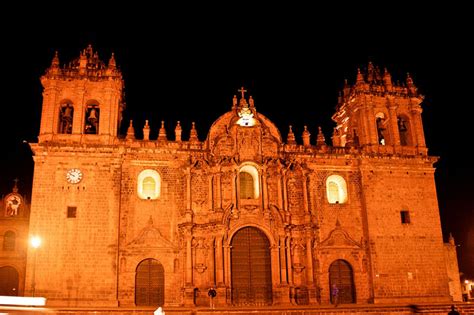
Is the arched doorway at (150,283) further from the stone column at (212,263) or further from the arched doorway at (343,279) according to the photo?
the arched doorway at (343,279)

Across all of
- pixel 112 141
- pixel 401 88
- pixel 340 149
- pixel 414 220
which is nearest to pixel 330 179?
pixel 340 149

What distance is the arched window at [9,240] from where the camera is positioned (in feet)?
121

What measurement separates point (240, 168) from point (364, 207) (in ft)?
26.3

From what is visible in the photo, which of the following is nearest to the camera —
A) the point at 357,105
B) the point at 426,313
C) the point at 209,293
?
the point at 426,313

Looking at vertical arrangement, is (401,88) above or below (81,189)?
above

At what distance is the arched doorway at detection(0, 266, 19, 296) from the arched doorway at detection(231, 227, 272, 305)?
58.0ft

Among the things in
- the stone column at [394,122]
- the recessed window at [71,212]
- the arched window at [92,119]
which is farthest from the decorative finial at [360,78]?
the recessed window at [71,212]

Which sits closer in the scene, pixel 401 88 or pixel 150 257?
pixel 150 257

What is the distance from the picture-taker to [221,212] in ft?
95.3

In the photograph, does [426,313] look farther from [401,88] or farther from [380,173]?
[401,88]

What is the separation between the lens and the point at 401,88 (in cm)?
3472

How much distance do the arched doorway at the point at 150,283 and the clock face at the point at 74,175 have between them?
19.6 ft

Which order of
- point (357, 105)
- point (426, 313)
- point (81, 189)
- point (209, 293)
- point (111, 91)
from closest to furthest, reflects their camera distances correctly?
1. point (426, 313)
2. point (209, 293)
3. point (81, 189)
4. point (111, 91)
5. point (357, 105)

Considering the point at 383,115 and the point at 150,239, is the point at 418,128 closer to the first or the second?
the point at 383,115
